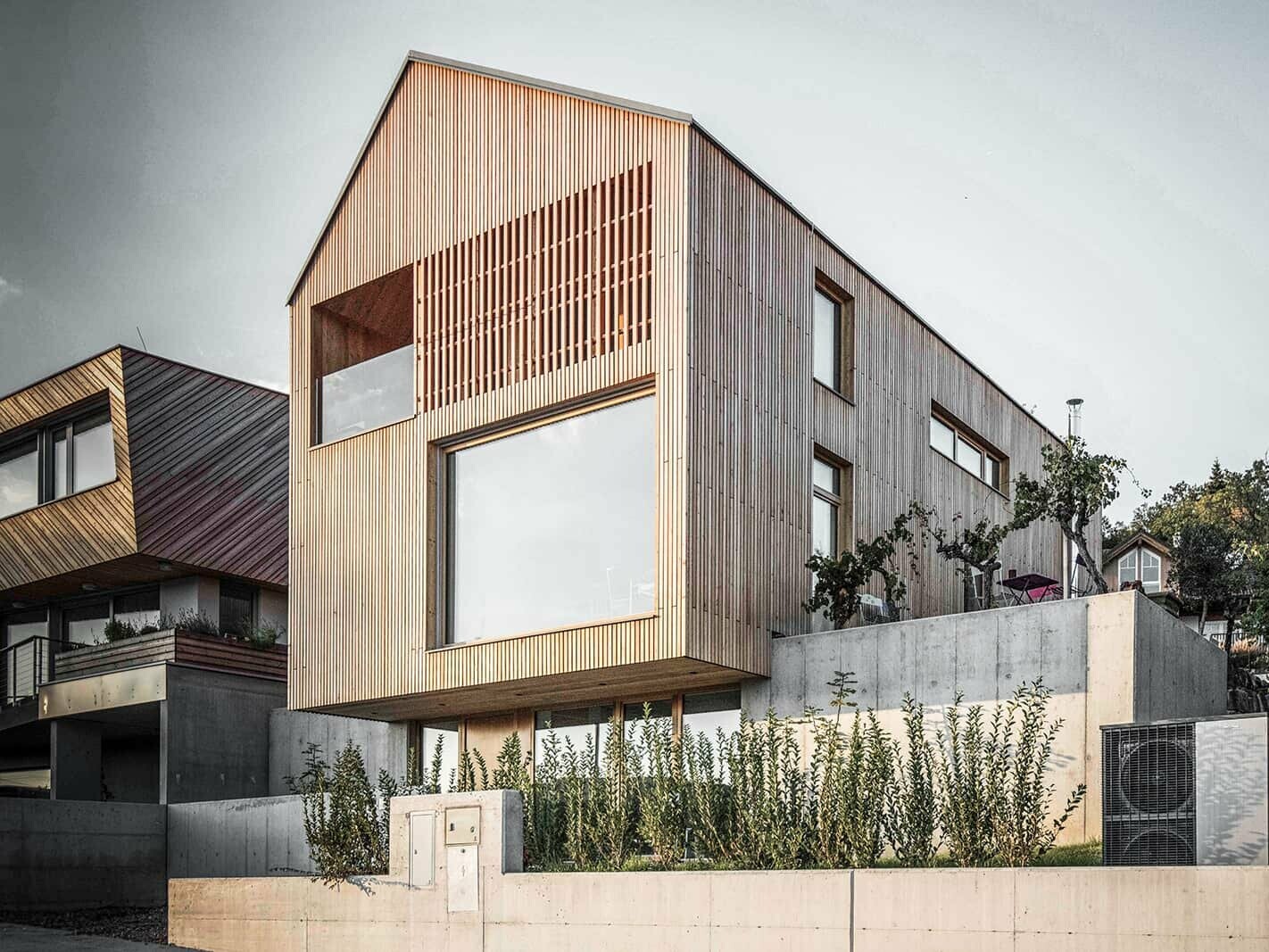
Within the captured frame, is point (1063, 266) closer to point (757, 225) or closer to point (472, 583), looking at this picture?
point (757, 225)

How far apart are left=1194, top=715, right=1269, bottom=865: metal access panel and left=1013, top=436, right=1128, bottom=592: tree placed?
30.9 ft

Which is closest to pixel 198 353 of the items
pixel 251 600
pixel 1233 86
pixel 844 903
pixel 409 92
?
pixel 251 600

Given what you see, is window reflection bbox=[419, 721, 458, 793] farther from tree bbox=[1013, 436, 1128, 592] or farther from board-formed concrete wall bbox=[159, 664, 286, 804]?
tree bbox=[1013, 436, 1128, 592]

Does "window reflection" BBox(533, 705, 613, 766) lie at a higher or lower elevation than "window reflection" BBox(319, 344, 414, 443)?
lower

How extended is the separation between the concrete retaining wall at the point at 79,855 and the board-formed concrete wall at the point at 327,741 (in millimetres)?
2849

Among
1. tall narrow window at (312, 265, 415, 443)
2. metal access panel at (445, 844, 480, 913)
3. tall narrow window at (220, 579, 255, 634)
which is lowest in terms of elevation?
metal access panel at (445, 844, 480, 913)

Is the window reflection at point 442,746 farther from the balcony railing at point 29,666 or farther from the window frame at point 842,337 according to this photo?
the balcony railing at point 29,666

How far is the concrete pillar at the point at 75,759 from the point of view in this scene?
2480 centimetres

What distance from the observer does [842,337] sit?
1966cm

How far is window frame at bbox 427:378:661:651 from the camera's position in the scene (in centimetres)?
1656

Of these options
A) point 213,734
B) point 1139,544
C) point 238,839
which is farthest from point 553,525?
point 1139,544

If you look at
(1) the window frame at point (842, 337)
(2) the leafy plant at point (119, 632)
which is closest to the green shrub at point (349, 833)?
(1) the window frame at point (842, 337)

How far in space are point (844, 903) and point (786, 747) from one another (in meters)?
2.40

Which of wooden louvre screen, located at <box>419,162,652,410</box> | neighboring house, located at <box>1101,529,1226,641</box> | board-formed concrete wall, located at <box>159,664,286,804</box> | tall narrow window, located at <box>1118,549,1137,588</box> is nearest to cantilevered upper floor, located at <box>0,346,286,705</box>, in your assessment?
board-formed concrete wall, located at <box>159,664,286,804</box>
